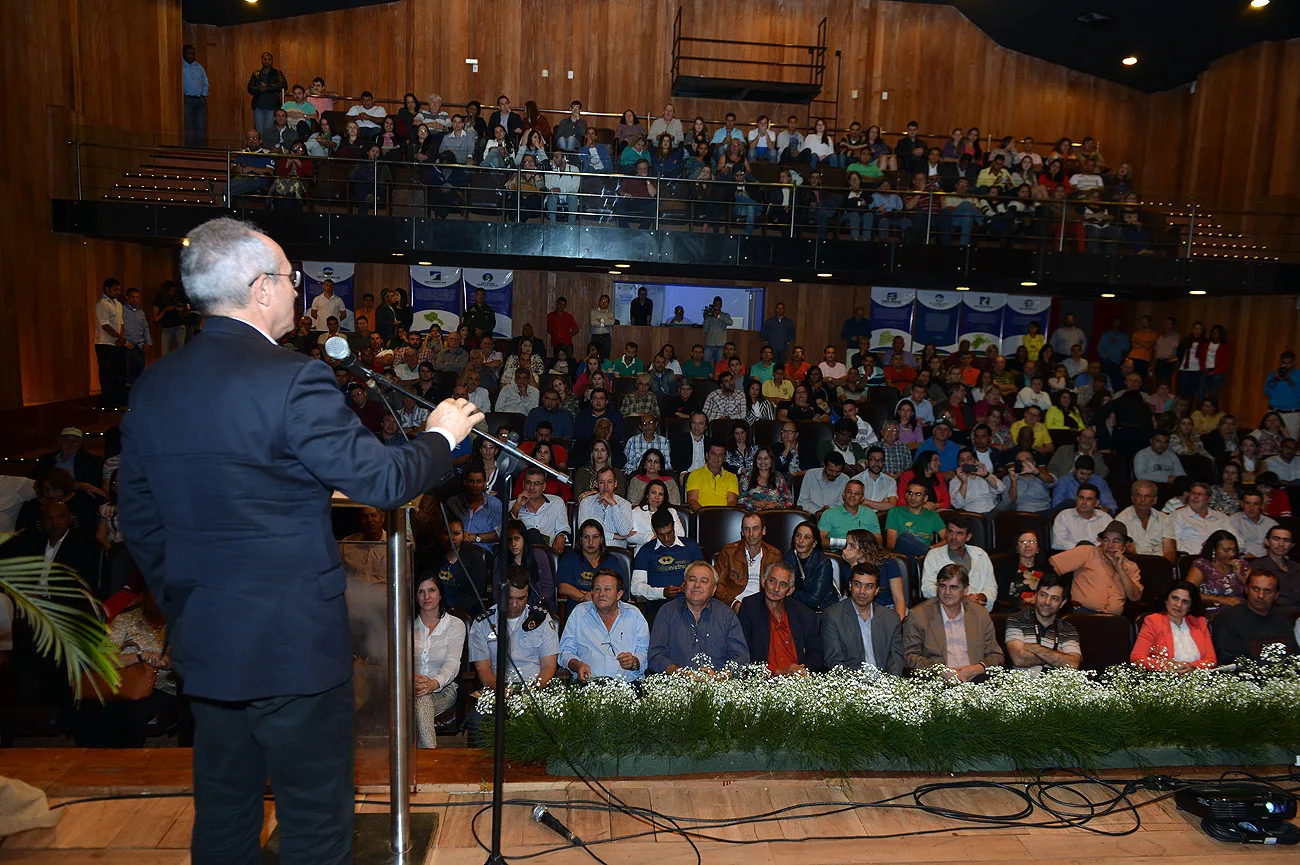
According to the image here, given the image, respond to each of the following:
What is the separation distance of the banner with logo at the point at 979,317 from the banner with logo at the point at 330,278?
29.6 feet

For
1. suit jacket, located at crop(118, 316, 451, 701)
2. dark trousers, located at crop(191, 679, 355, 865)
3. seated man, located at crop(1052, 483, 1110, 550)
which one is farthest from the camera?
seated man, located at crop(1052, 483, 1110, 550)

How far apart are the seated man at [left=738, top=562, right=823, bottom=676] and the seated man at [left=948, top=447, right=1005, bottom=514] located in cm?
318

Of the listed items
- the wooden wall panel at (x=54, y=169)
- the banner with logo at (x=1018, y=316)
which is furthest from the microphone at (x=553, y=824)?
the banner with logo at (x=1018, y=316)

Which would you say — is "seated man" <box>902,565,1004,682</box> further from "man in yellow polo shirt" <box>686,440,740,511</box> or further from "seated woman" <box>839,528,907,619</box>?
"man in yellow polo shirt" <box>686,440,740,511</box>

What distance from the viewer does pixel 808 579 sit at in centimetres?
550

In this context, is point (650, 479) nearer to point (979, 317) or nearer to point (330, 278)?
point (330, 278)

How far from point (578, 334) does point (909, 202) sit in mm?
5278

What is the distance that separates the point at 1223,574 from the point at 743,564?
302cm

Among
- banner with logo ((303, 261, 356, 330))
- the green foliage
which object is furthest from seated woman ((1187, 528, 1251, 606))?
banner with logo ((303, 261, 356, 330))

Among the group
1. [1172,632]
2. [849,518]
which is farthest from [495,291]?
[1172,632]

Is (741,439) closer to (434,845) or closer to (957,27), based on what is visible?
(434,845)

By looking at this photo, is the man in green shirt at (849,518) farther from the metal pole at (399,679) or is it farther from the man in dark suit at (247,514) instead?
the man in dark suit at (247,514)

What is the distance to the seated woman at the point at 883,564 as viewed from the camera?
5.46 metres

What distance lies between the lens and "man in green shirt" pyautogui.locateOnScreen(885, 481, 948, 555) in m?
6.51
